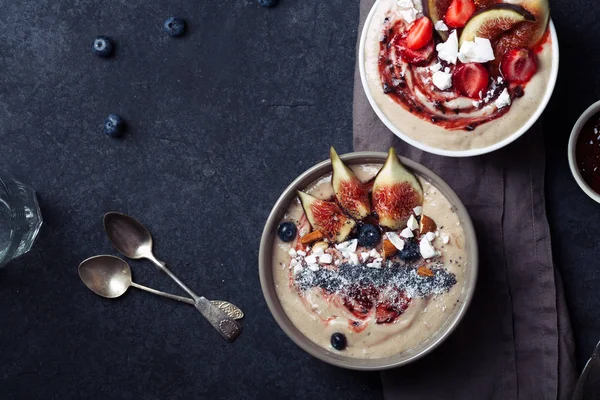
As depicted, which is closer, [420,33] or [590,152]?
[420,33]

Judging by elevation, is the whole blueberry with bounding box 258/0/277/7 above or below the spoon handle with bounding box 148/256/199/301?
above

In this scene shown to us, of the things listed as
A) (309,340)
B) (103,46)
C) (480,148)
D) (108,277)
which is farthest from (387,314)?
(103,46)

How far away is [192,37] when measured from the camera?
10.2ft

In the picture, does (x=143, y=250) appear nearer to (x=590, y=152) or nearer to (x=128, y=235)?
(x=128, y=235)

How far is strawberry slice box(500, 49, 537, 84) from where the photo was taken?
255 centimetres

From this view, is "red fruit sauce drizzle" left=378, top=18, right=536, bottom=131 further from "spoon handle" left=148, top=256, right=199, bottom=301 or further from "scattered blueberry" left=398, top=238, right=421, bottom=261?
"spoon handle" left=148, top=256, right=199, bottom=301

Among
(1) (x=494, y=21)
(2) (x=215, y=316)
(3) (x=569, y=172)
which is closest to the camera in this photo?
(1) (x=494, y=21)

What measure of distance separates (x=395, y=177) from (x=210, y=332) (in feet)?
3.59

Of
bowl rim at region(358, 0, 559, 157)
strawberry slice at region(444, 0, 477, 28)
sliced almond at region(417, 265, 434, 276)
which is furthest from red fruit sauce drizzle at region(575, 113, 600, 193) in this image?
sliced almond at region(417, 265, 434, 276)

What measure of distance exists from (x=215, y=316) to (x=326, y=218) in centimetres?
74

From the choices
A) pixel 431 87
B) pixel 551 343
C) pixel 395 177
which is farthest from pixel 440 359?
pixel 431 87

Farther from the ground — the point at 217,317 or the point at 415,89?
the point at 415,89

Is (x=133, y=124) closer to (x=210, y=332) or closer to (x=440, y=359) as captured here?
(x=210, y=332)

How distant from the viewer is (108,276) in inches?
122
